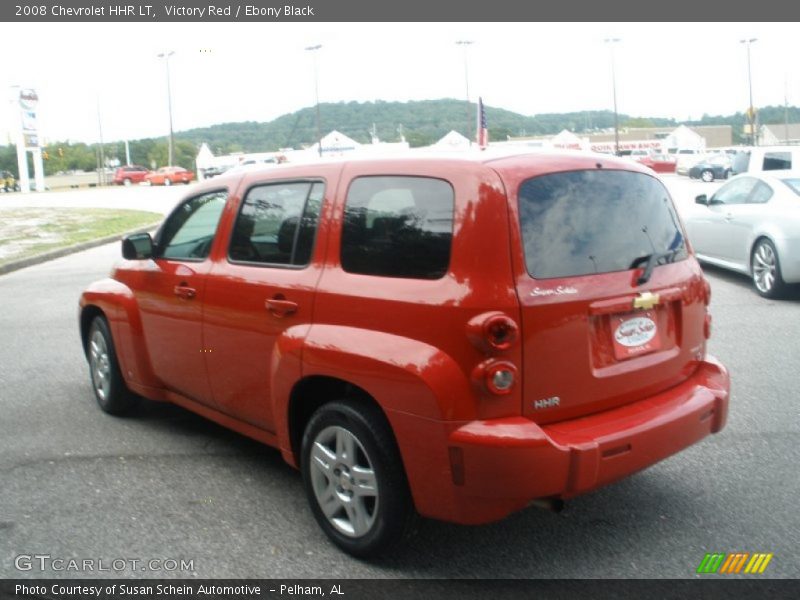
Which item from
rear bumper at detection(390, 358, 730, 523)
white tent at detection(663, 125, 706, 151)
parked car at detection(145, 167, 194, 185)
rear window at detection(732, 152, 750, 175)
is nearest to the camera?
rear bumper at detection(390, 358, 730, 523)

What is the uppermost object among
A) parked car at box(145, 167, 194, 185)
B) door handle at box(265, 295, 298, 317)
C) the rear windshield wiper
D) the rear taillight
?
parked car at box(145, 167, 194, 185)

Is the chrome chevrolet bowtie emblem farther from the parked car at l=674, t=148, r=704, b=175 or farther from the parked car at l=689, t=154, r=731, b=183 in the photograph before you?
the parked car at l=674, t=148, r=704, b=175

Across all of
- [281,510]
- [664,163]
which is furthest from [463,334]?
[664,163]

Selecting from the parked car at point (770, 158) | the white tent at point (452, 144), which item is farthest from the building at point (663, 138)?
the white tent at point (452, 144)

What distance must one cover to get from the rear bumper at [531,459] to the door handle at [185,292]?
6.55ft

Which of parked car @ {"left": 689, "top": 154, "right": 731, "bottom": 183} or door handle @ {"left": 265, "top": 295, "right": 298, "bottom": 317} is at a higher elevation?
parked car @ {"left": 689, "top": 154, "right": 731, "bottom": 183}

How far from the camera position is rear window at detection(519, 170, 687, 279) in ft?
11.5

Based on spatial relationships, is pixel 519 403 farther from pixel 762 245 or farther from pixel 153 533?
pixel 762 245

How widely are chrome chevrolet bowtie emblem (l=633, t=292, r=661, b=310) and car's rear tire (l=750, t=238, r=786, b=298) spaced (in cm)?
666

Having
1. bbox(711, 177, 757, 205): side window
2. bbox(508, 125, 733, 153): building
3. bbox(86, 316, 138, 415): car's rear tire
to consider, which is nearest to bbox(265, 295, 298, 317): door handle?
bbox(86, 316, 138, 415): car's rear tire

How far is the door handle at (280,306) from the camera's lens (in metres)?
4.03

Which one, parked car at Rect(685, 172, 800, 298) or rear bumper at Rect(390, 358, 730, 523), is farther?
parked car at Rect(685, 172, 800, 298)

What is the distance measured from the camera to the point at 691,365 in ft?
13.5

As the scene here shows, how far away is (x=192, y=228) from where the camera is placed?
5254 mm
